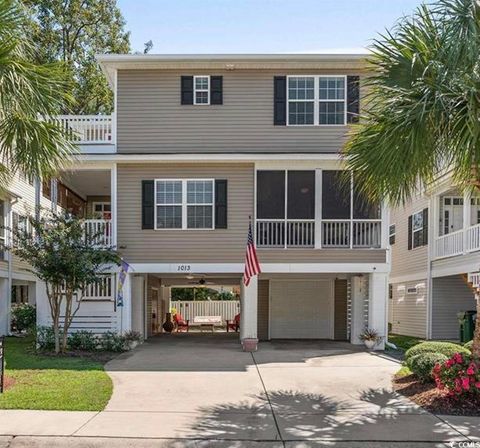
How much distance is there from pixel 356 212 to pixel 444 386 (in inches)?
326

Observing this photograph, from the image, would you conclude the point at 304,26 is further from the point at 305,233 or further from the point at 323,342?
the point at 323,342

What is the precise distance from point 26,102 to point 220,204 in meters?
7.97

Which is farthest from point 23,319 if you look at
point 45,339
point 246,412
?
point 246,412

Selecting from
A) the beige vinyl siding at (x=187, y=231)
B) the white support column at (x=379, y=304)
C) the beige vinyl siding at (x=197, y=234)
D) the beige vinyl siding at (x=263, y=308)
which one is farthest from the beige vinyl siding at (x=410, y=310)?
the beige vinyl siding at (x=187, y=231)

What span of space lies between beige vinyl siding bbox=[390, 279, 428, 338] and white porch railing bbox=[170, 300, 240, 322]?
25.8ft

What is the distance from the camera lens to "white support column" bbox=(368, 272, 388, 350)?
16.0m

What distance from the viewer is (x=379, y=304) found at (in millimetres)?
16047

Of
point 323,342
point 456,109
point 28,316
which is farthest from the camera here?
point 28,316

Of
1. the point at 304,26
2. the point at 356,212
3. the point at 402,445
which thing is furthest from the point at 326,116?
the point at 402,445

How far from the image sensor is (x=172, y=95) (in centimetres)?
1641

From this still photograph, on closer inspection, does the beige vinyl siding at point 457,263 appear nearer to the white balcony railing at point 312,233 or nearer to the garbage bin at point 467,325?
the garbage bin at point 467,325

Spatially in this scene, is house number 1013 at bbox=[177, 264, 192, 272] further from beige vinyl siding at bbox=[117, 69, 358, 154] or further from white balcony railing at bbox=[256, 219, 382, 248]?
beige vinyl siding at bbox=[117, 69, 358, 154]

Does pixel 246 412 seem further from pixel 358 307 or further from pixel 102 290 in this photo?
pixel 358 307

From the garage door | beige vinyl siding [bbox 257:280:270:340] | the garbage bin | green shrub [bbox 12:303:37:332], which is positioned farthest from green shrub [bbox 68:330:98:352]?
the garbage bin
